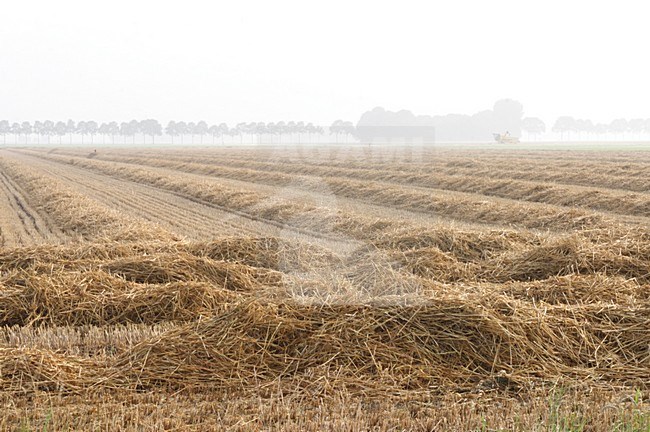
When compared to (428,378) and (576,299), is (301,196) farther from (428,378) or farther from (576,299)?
(428,378)

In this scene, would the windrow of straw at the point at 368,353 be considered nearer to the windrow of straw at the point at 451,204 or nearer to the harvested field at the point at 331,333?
the harvested field at the point at 331,333

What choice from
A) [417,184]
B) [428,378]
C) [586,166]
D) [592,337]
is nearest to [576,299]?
[592,337]

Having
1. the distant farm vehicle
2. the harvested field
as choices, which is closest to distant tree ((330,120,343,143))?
the distant farm vehicle

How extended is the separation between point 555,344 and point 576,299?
1755 mm

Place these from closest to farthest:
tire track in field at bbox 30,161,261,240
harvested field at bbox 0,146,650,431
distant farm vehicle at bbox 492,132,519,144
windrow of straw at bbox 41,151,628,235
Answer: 1. harvested field at bbox 0,146,650,431
2. tire track in field at bbox 30,161,261,240
3. windrow of straw at bbox 41,151,628,235
4. distant farm vehicle at bbox 492,132,519,144

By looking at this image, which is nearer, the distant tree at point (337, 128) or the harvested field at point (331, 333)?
the harvested field at point (331, 333)

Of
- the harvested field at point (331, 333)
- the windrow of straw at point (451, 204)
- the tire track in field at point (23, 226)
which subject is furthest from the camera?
the windrow of straw at point (451, 204)

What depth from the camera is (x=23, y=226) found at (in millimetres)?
16094

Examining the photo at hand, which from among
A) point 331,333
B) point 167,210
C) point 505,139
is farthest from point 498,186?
point 505,139

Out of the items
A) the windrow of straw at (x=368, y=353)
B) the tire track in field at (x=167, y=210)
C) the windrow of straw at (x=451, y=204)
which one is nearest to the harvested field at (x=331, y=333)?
the windrow of straw at (x=368, y=353)

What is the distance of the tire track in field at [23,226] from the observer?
13820 millimetres

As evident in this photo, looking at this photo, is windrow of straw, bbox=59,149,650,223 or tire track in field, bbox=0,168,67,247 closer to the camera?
tire track in field, bbox=0,168,67,247

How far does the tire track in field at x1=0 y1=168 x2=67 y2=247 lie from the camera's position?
45.3 feet

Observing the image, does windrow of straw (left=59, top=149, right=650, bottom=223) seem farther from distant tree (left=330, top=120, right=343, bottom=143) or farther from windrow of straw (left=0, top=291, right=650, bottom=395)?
distant tree (left=330, top=120, right=343, bottom=143)
